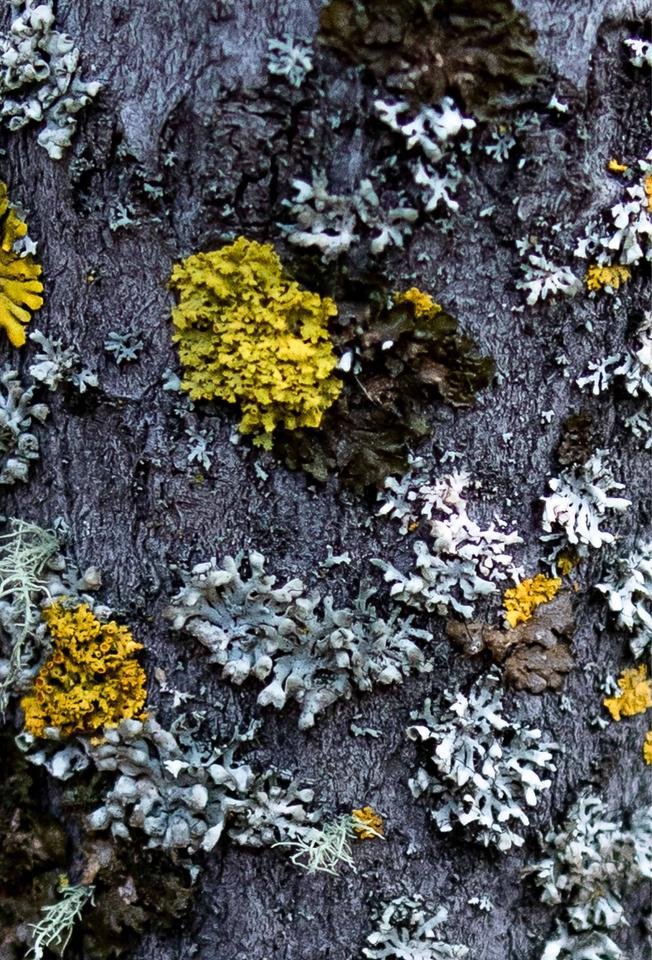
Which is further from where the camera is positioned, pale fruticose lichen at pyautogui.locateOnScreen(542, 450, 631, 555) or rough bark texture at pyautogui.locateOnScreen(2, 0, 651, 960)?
pale fruticose lichen at pyautogui.locateOnScreen(542, 450, 631, 555)

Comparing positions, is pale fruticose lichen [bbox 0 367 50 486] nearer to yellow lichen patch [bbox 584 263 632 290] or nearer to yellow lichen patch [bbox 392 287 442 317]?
yellow lichen patch [bbox 392 287 442 317]

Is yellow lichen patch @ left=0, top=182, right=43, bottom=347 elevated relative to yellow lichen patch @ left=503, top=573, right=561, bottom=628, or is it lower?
elevated

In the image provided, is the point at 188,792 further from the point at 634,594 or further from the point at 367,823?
the point at 634,594

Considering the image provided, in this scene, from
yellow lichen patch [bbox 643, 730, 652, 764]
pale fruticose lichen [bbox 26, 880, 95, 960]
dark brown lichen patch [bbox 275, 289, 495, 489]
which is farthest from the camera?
yellow lichen patch [bbox 643, 730, 652, 764]

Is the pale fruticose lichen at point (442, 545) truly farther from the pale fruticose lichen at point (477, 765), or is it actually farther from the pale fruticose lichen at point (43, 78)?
the pale fruticose lichen at point (43, 78)

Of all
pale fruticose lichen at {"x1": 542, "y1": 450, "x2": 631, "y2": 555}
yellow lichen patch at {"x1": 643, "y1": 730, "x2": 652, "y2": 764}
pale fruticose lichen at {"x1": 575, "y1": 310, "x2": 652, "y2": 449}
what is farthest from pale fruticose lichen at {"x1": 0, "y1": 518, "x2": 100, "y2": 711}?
yellow lichen patch at {"x1": 643, "y1": 730, "x2": 652, "y2": 764}

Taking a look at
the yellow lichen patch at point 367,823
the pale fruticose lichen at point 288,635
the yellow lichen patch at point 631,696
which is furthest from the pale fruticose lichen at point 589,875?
the pale fruticose lichen at point 288,635

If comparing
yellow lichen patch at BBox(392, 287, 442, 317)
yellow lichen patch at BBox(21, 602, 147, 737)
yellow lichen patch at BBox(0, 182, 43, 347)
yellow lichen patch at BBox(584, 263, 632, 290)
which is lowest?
yellow lichen patch at BBox(21, 602, 147, 737)
